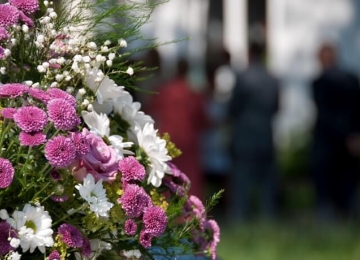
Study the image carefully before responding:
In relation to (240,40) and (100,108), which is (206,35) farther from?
(100,108)

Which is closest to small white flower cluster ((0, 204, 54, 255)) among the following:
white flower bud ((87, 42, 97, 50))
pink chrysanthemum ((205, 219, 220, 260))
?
white flower bud ((87, 42, 97, 50))

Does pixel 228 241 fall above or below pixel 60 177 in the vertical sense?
below

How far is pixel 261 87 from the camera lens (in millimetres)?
9477

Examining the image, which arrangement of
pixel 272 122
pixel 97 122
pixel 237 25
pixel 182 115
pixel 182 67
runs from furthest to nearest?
pixel 237 25 < pixel 272 122 < pixel 182 67 < pixel 182 115 < pixel 97 122

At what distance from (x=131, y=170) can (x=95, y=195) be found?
131mm

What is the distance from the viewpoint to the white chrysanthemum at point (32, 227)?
2.31m

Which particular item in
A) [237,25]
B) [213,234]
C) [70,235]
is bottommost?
[237,25]

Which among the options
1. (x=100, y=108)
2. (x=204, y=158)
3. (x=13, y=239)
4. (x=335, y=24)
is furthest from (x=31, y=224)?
(x=335, y=24)

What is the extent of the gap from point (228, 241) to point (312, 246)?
2.28 feet

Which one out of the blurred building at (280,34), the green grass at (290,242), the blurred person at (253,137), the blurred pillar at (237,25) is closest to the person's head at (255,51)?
the blurred person at (253,137)

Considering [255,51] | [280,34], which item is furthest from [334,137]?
[280,34]

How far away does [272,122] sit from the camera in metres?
9.88

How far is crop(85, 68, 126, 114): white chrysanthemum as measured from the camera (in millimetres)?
2553

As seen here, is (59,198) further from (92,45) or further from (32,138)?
(92,45)
